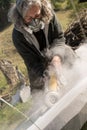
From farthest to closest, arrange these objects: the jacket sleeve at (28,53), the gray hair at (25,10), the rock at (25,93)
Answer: the rock at (25,93) < the jacket sleeve at (28,53) < the gray hair at (25,10)

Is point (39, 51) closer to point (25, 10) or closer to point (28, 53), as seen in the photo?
point (28, 53)

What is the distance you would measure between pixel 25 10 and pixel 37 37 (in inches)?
16.5

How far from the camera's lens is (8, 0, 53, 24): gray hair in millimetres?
2949

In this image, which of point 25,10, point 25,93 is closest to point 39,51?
point 25,10

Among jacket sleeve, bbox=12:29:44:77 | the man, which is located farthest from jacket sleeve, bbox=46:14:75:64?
jacket sleeve, bbox=12:29:44:77

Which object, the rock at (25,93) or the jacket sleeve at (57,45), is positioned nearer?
the jacket sleeve at (57,45)

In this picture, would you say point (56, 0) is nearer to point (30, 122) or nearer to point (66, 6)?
point (66, 6)

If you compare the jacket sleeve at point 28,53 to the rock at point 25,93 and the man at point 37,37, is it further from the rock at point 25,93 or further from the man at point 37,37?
the rock at point 25,93

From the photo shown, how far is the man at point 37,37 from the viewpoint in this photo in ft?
9.92

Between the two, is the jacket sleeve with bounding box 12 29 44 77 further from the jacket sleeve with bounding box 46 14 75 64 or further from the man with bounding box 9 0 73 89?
the jacket sleeve with bounding box 46 14 75 64

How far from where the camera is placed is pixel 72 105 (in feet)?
9.93

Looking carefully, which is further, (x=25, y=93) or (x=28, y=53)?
(x=25, y=93)

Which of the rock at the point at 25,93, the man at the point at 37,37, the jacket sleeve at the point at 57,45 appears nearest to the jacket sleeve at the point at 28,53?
the man at the point at 37,37

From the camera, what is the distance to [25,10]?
2951mm
